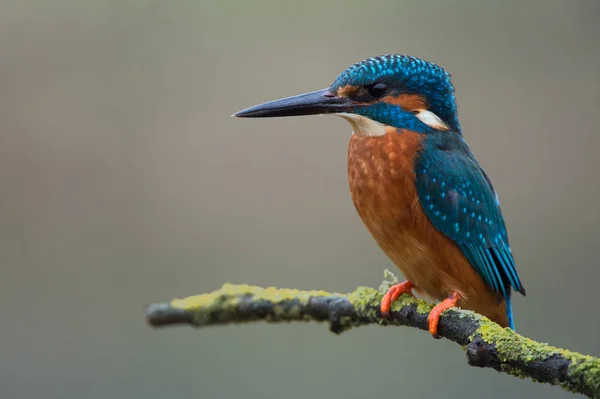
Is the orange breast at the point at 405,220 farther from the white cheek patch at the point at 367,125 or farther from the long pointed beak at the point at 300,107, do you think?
the long pointed beak at the point at 300,107

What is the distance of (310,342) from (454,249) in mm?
1306

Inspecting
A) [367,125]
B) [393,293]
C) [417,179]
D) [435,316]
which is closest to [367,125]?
[367,125]

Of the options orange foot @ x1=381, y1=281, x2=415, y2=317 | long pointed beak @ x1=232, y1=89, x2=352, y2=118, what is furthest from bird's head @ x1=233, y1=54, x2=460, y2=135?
orange foot @ x1=381, y1=281, x2=415, y2=317

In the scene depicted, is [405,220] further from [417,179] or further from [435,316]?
[435,316]

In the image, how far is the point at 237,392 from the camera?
3012 millimetres

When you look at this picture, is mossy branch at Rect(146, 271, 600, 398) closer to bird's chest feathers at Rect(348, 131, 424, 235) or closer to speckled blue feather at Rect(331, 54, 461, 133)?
bird's chest feathers at Rect(348, 131, 424, 235)

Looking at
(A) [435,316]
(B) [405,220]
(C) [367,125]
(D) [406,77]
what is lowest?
(A) [435,316]

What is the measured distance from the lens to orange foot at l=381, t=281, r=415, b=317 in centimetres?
200

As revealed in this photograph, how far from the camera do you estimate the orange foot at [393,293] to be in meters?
2.00

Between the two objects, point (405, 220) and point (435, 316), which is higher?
point (405, 220)

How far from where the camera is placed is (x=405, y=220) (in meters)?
2.04

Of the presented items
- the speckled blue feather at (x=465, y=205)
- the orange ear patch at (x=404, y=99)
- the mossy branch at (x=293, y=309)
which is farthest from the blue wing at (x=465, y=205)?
the mossy branch at (x=293, y=309)

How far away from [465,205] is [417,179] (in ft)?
0.57

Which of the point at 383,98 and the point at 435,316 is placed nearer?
the point at 435,316
